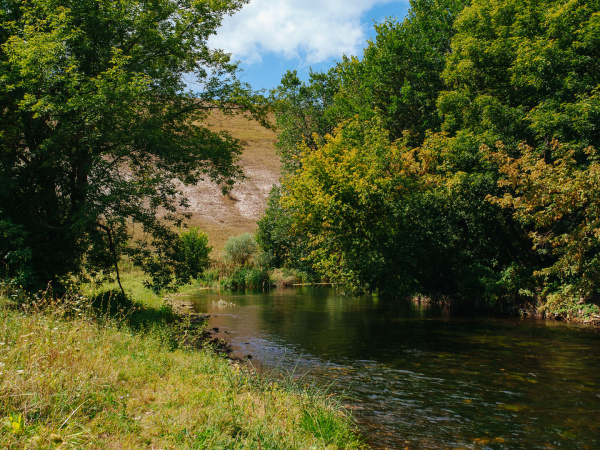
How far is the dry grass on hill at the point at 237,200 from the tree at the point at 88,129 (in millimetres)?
38374

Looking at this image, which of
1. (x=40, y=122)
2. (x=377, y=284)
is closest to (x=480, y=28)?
(x=377, y=284)

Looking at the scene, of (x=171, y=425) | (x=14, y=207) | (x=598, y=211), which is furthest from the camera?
(x=598, y=211)

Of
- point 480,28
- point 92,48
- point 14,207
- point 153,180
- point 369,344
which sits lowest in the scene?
point 369,344

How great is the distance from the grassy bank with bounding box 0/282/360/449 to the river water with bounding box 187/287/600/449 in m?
1.76

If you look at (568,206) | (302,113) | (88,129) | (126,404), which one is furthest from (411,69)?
(126,404)

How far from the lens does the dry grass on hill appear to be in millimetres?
71625

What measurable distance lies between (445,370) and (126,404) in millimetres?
8259

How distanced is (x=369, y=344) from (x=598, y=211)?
349 inches

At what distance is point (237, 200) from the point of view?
88.1m

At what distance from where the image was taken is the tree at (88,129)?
1138 cm

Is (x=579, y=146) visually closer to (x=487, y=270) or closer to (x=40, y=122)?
(x=487, y=270)

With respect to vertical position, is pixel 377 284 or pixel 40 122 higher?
pixel 40 122

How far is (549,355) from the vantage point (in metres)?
12.1

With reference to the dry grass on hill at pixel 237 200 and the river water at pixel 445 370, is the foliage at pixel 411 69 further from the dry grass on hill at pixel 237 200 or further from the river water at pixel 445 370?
the dry grass on hill at pixel 237 200
